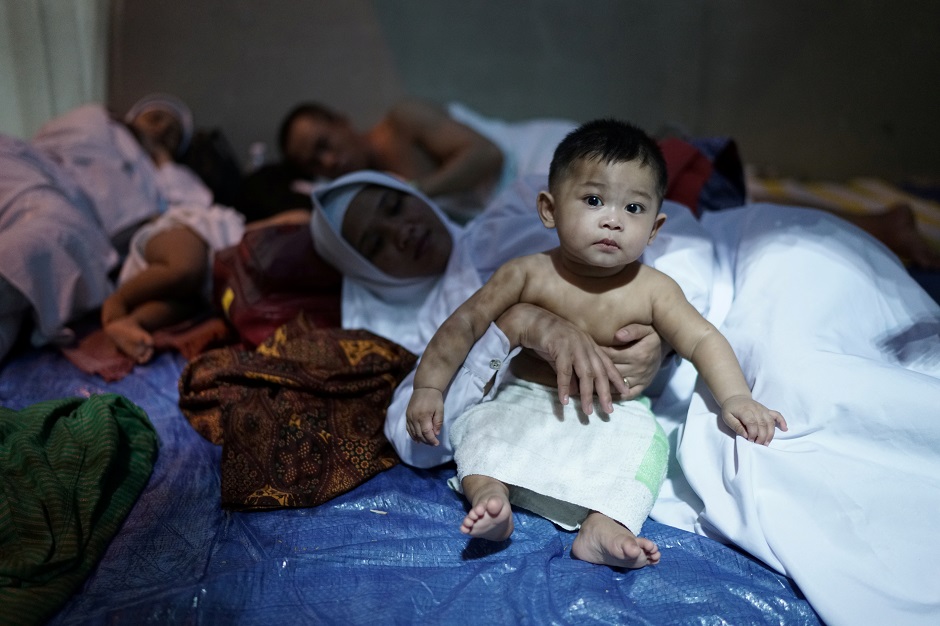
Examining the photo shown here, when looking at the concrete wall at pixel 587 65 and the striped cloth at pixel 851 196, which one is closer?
the striped cloth at pixel 851 196

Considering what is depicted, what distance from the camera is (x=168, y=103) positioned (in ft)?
10.5

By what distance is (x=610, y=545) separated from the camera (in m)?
1.21

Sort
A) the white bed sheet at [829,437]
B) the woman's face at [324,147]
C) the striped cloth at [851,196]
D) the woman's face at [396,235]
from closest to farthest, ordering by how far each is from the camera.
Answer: the white bed sheet at [829,437]
the woman's face at [396,235]
the striped cloth at [851,196]
the woman's face at [324,147]

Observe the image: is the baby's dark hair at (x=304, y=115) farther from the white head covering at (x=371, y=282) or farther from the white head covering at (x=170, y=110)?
the white head covering at (x=371, y=282)

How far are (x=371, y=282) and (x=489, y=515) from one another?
3.14ft

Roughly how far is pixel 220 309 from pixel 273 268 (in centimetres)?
31

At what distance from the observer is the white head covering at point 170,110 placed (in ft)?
10.3

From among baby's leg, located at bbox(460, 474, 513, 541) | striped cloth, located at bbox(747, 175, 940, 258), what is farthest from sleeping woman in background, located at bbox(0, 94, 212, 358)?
striped cloth, located at bbox(747, 175, 940, 258)

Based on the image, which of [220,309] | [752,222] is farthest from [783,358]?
[220,309]

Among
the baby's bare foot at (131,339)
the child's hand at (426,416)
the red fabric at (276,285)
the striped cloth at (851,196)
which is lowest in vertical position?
the baby's bare foot at (131,339)

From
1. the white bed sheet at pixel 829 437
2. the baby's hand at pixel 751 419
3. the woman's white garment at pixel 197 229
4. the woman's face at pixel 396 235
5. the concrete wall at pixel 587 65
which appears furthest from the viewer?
the concrete wall at pixel 587 65

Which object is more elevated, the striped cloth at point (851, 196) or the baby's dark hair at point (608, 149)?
the baby's dark hair at point (608, 149)

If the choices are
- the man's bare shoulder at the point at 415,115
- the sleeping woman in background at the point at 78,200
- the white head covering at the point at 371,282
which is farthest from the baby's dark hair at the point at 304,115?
the white head covering at the point at 371,282

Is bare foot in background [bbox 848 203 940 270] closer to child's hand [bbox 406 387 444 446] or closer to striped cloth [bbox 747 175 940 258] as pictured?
striped cloth [bbox 747 175 940 258]
